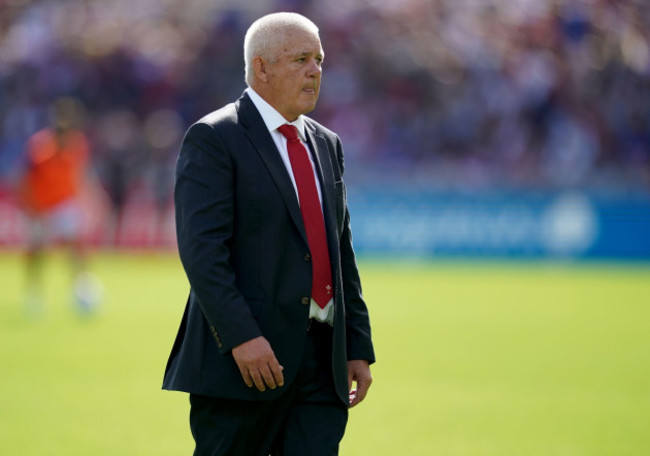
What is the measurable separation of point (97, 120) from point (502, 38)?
33.9 ft

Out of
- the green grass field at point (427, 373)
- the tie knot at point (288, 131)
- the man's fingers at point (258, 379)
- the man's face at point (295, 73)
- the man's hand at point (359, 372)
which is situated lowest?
the green grass field at point (427, 373)

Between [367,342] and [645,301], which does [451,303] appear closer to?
[645,301]

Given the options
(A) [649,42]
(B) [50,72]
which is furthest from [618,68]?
(B) [50,72]

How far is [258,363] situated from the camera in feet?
12.7

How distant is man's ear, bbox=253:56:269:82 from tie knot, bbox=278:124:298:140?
20cm

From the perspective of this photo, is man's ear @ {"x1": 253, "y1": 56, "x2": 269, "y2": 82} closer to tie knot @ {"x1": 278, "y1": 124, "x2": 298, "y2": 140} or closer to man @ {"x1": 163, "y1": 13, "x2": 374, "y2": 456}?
man @ {"x1": 163, "y1": 13, "x2": 374, "y2": 456}

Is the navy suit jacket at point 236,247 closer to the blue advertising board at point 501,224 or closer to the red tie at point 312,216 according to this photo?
the red tie at point 312,216

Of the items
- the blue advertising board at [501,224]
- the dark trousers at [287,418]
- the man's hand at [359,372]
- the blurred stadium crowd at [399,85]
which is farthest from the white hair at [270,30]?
the blurred stadium crowd at [399,85]

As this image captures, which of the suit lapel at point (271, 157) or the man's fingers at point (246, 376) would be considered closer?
the man's fingers at point (246, 376)

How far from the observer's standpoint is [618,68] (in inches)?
925

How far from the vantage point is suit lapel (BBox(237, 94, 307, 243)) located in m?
4.05

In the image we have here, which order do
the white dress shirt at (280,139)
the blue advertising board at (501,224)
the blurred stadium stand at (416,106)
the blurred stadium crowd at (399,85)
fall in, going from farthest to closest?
the blurred stadium crowd at (399,85), the blurred stadium stand at (416,106), the blue advertising board at (501,224), the white dress shirt at (280,139)

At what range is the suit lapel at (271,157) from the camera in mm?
4055

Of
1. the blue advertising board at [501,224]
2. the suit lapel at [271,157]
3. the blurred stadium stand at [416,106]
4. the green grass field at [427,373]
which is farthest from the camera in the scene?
the blurred stadium stand at [416,106]
